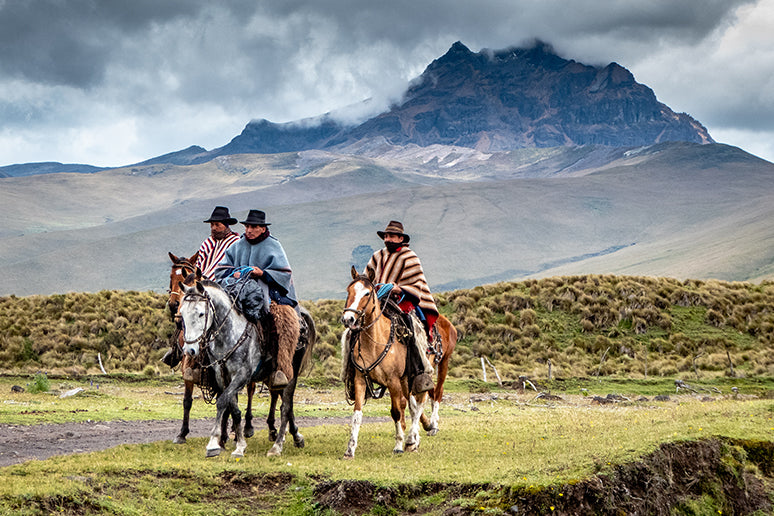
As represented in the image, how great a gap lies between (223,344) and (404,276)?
373 cm

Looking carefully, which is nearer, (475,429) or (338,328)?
(475,429)

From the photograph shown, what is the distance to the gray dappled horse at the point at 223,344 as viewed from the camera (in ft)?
34.6

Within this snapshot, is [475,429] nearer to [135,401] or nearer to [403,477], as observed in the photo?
[403,477]

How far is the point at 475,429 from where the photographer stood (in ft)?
47.5

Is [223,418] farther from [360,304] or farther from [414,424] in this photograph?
[414,424]

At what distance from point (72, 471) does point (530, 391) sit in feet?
61.1

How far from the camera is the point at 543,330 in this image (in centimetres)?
3222

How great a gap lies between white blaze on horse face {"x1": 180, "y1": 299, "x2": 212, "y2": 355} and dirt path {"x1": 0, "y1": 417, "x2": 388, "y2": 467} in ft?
9.92

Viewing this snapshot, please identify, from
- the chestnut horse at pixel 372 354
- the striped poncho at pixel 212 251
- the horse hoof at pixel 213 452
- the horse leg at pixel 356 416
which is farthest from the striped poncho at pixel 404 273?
the horse hoof at pixel 213 452

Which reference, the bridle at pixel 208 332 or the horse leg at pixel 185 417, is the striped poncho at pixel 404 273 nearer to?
the bridle at pixel 208 332

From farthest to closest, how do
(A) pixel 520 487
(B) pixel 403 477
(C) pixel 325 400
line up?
(C) pixel 325 400 < (B) pixel 403 477 < (A) pixel 520 487

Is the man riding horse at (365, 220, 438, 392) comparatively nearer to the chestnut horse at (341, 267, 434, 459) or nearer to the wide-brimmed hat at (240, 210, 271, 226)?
the chestnut horse at (341, 267, 434, 459)

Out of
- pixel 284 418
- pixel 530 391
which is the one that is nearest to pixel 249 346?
pixel 284 418

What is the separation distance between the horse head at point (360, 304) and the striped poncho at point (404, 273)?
131cm
